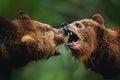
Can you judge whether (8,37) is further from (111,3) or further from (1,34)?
(111,3)

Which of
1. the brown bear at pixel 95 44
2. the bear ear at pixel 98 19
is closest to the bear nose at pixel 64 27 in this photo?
the brown bear at pixel 95 44

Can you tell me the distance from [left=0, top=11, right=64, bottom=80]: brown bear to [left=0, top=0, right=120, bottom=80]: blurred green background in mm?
30

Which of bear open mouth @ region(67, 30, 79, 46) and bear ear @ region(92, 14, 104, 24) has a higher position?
bear ear @ region(92, 14, 104, 24)

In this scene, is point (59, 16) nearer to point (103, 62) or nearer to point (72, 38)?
point (72, 38)

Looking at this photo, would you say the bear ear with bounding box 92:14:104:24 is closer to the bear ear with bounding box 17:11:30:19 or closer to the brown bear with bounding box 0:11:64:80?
the brown bear with bounding box 0:11:64:80

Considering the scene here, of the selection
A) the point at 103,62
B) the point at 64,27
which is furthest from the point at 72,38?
the point at 103,62

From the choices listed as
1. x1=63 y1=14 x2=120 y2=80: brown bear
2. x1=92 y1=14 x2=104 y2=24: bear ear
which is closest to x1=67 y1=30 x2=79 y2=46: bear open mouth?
x1=63 y1=14 x2=120 y2=80: brown bear

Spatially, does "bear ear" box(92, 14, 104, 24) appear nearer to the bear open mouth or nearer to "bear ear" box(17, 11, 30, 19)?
the bear open mouth

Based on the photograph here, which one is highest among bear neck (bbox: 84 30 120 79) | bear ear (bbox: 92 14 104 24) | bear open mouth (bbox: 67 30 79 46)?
bear ear (bbox: 92 14 104 24)

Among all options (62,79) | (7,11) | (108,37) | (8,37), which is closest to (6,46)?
(8,37)

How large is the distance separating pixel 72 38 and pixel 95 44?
0.10m

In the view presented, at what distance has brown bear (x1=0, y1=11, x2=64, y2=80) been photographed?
4.95 ft

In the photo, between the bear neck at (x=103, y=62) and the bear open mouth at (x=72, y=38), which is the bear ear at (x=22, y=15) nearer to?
the bear open mouth at (x=72, y=38)

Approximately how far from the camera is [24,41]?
1501 millimetres
